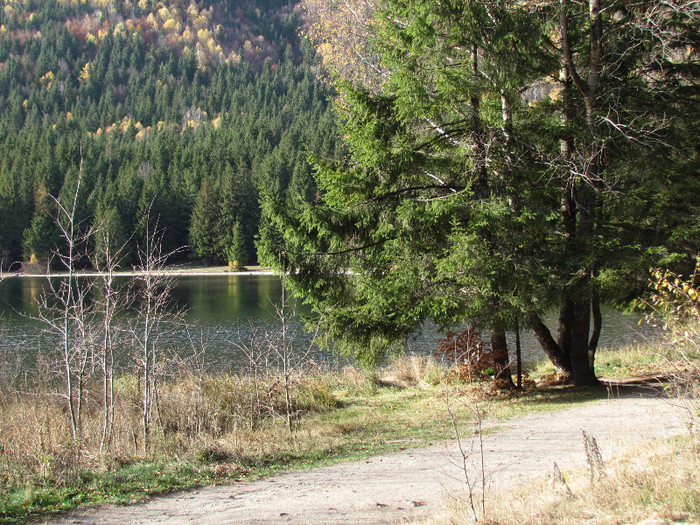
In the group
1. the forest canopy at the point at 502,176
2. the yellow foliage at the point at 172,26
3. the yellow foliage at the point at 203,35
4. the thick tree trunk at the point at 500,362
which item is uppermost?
the yellow foliage at the point at 172,26

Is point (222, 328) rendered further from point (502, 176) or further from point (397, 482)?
point (397, 482)

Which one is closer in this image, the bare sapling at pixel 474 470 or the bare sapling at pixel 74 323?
the bare sapling at pixel 474 470

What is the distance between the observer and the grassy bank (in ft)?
20.6

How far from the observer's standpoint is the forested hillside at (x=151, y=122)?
66.2 meters

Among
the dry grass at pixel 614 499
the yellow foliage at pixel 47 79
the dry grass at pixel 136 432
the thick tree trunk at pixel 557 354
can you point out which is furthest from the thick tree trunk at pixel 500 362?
the yellow foliage at pixel 47 79

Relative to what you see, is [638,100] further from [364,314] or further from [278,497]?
[278,497]

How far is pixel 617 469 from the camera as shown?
15.9 ft

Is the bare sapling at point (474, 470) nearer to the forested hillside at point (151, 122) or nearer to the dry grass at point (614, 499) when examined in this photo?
the dry grass at point (614, 499)

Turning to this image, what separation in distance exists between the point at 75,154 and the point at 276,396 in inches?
3484

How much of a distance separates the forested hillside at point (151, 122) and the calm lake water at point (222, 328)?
4498mm

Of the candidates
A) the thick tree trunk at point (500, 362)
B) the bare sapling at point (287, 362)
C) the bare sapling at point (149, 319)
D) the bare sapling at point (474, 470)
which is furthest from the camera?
the thick tree trunk at point (500, 362)

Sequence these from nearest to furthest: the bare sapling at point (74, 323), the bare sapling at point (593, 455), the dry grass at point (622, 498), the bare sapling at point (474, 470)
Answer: the dry grass at point (622, 498), the bare sapling at point (474, 470), the bare sapling at point (593, 455), the bare sapling at point (74, 323)

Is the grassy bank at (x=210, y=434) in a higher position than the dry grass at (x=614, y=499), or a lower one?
lower

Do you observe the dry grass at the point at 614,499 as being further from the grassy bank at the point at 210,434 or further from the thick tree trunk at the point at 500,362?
the thick tree trunk at the point at 500,362
